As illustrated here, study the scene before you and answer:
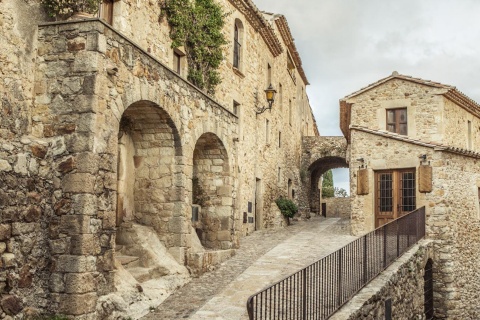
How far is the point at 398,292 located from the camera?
9969mm

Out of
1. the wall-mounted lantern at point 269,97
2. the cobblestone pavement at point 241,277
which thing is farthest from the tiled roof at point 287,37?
the cobblestone pavement at point 241,277

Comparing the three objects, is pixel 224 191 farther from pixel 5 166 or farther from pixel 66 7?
pixel 5 166

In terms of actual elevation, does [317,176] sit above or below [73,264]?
above

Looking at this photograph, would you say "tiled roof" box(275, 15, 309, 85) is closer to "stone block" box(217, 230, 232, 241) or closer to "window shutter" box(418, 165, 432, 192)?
"window shutter" box(418, 165, 432, 192)

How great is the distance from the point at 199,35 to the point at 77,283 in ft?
26.5

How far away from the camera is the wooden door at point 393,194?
48.7 ft

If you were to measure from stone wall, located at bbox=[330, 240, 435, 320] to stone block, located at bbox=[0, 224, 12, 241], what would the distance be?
4.36m

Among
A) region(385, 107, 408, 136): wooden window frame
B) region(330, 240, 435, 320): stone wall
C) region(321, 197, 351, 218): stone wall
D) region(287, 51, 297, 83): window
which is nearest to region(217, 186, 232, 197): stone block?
region(330, 240, 435, 320): stone wall

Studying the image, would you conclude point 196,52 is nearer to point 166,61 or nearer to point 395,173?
point 166,61

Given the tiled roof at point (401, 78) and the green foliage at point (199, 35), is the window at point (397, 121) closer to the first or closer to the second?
the tiled roof at point (401, 78)

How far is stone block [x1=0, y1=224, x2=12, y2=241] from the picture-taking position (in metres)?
5.43

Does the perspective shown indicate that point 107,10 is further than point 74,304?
Yes

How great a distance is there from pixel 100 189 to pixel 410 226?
8.90 meters

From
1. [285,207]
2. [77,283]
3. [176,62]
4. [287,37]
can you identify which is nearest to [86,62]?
[77,283]
